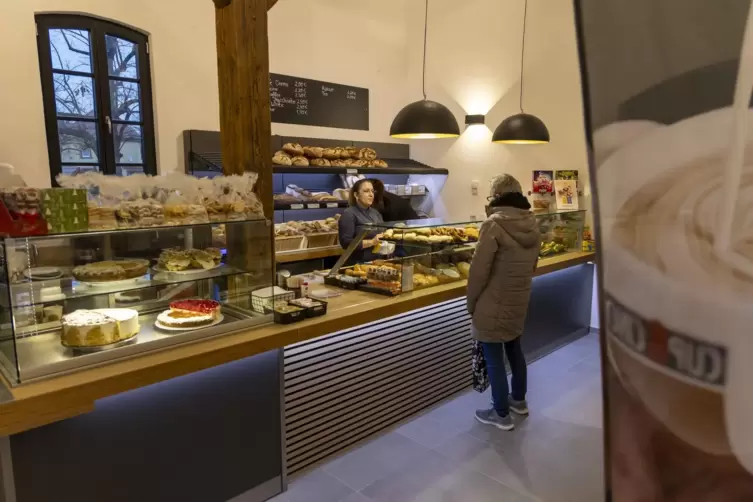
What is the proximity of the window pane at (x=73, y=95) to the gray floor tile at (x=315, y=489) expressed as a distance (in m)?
3.59

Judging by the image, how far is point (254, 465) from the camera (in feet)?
8.15

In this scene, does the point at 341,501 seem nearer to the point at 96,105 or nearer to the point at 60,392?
the point at 60,392

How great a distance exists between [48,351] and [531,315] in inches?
137

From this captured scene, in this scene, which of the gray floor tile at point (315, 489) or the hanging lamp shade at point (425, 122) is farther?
the hanging lamp shade at point (425, 122)

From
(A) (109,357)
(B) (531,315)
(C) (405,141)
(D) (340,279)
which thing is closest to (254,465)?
(A) (109,357)

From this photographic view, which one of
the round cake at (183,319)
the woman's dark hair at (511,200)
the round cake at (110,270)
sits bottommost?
the round cake at (183,319)

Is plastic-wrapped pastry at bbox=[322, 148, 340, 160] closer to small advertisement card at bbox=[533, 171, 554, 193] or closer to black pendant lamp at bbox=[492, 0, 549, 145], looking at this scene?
black pendant lamp at bbox=[492, 0, 549, 145]

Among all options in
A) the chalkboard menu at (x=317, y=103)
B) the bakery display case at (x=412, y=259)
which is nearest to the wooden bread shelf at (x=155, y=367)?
the bakery display case at (x=412, y=259)

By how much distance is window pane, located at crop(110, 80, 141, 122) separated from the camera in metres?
4.63

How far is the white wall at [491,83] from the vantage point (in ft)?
17.8

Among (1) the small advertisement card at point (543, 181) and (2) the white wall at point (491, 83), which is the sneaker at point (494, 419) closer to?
(2) the white wall at point (491, 83)

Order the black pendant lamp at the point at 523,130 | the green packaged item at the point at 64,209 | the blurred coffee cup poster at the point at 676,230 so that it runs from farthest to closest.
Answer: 1. the black pendant lamp at the point at 523,130
2. the green packaged item at the point at 64,209
3. the blurred coffee cup poster at the point at 676,230

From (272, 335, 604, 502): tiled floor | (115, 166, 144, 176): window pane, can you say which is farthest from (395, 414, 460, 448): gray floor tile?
(115, 166, 144, 176): window pane

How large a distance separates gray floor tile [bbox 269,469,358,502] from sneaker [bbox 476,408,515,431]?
108cm
